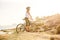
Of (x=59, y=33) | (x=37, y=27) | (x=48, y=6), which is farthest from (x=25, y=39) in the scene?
(x=48, y=6)

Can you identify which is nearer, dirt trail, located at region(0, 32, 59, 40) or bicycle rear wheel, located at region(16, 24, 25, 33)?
dirt trail, located at region(0, 32, 59, 40)

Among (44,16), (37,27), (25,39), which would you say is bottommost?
(25,39)

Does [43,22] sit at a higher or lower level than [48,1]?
lower

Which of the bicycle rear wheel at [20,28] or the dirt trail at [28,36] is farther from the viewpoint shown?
the bicycle rear wheel at [20,28]

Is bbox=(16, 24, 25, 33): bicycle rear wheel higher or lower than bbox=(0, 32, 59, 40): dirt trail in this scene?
higher

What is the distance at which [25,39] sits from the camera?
9.57 feet

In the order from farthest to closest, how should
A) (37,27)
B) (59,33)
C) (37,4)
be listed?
(37,4), (37,27), (59,33)

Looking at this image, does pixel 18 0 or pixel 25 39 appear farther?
pixel 18 0

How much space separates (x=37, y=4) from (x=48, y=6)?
20 cm

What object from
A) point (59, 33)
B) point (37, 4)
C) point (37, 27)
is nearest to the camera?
point (59, 33)

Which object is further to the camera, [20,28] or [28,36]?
[20,28]

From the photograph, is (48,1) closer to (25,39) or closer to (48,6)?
(48,6)

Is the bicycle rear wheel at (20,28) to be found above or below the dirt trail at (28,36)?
above

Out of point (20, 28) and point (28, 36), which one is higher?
point (20, 28)
